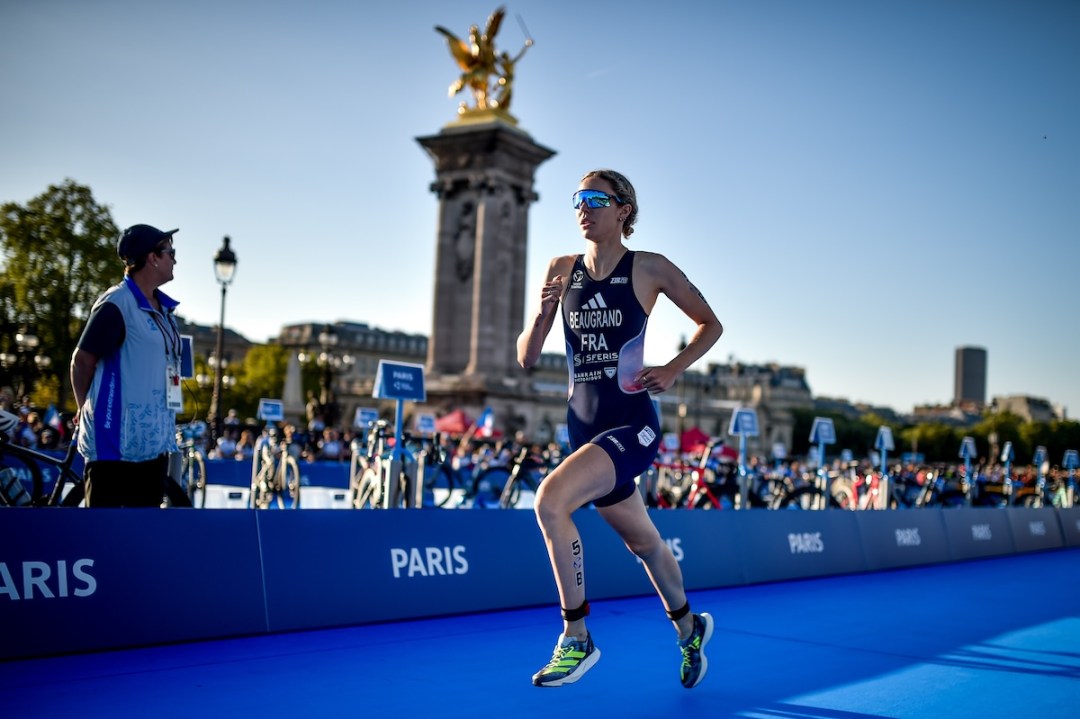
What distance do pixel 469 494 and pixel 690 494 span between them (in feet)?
12.0

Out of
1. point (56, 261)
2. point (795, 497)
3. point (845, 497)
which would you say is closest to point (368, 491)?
point (795, 497)

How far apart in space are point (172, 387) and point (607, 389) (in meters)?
2.58

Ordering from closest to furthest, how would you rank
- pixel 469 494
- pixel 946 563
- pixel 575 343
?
pixel 575 343, pixel 946 563, pixel 469 494

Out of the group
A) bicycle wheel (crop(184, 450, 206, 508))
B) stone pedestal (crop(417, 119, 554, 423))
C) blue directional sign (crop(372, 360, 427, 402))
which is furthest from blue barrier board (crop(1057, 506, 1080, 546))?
stone pedestal (crop(417, 119, 554, 423))

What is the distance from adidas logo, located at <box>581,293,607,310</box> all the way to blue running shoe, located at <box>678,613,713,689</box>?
1.47m

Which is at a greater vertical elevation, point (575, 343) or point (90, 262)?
point (90, 262)

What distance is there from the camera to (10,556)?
17.3 ft

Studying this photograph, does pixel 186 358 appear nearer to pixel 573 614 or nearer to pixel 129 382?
pixel 129 382

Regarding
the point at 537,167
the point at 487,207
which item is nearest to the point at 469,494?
the point at 487,207

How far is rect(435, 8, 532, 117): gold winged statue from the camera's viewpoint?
47.2 metres

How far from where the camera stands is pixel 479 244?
44969 millimetres

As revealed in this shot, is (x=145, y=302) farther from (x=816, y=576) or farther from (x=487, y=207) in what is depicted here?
(x=487, y=207)

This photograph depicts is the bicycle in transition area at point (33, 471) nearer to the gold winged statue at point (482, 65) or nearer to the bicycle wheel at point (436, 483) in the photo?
the bicycle wheel at point (436, 483)

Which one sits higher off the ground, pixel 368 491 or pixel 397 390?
pixel 397 390
